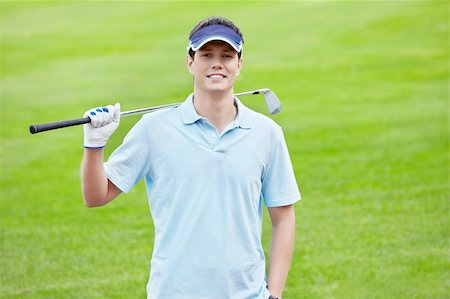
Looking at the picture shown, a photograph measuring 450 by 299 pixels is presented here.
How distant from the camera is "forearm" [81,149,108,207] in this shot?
4016mm

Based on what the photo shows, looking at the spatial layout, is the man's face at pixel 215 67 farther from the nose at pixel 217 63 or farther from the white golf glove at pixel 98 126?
the white golf glove at pixel 98 126

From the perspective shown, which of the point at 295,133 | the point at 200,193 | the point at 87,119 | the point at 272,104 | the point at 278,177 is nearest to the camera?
the point at 87,119

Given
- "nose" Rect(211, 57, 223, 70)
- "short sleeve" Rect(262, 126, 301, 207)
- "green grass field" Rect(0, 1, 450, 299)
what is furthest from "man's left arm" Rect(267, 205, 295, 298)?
"green grass field" Rect(0, 1, 450, 299)

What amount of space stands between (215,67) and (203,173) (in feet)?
1.48

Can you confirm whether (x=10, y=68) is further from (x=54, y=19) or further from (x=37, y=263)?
(x=37, y=263)

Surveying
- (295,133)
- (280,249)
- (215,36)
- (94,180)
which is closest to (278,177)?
(280,249)

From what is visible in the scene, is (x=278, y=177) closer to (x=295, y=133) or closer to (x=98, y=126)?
(x=98, y=126)

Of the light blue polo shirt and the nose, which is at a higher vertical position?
the nose

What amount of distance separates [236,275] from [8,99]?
13.8 metres

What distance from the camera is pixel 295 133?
1368 centimetres

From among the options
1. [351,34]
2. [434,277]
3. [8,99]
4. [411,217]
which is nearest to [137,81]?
[8,99]

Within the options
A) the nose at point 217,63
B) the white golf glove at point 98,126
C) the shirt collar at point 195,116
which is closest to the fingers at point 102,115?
the white golf glove at point 98,126

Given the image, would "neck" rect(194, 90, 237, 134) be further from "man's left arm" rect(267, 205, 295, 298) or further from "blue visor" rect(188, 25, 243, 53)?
"man's left arm" rect(267, 205, 295, 298)

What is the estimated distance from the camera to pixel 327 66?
63.0 ft
